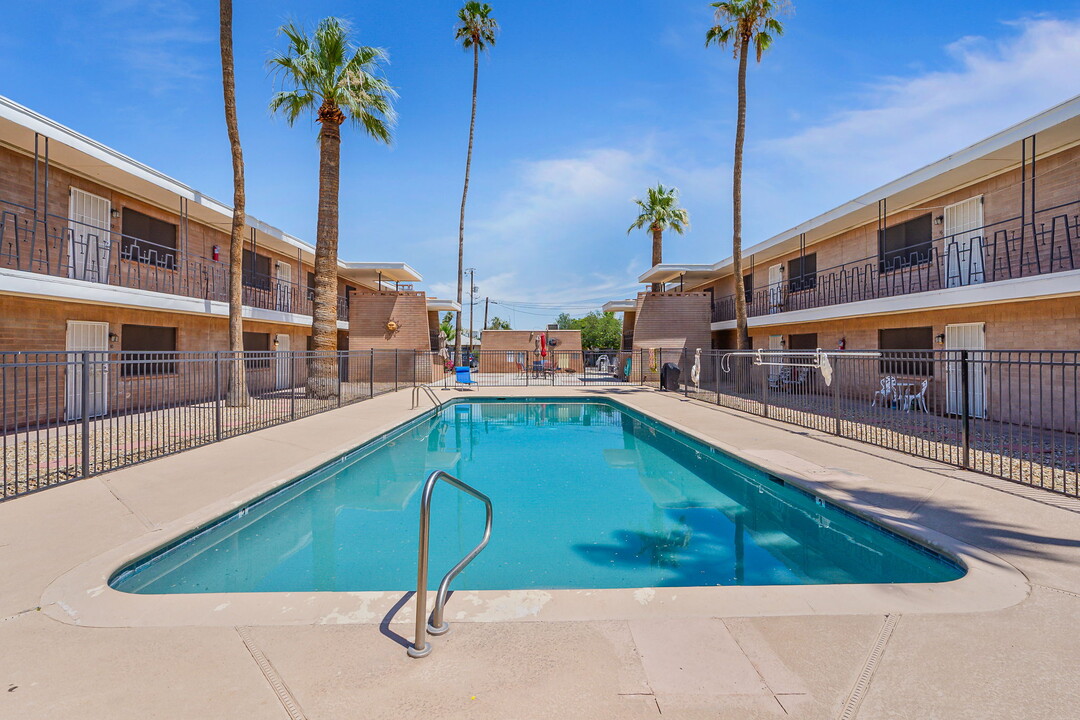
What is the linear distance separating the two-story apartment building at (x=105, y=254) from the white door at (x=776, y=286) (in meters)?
18.7

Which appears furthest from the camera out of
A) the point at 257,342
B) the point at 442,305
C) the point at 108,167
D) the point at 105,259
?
the point at 442,305

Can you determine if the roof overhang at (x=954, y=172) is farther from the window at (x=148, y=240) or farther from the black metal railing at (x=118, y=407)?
the window at (x=148, y=240)

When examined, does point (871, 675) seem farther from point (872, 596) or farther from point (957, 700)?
point (872, 596)

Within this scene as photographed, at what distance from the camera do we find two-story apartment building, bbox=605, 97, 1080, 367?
9.52 meters

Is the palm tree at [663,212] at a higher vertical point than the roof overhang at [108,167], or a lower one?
higher

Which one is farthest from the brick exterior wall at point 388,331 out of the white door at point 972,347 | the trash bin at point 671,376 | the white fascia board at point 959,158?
the white door at point 972,347

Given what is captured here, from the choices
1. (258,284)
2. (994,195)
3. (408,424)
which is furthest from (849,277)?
(258,284)

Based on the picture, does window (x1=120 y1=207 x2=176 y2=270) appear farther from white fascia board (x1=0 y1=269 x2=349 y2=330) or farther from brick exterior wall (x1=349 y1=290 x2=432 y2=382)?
brick exterior wall (x1=349 y1=290 x2=432 y2=382)

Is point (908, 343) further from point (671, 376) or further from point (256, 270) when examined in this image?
point (256, 270)

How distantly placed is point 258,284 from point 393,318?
635 cm

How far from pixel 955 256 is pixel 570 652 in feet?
49.8

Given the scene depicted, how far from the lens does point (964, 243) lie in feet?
39.4

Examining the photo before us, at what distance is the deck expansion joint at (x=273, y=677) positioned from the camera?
2.19 metres

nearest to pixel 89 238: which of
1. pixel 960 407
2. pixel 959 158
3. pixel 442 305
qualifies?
pixel 442 305
